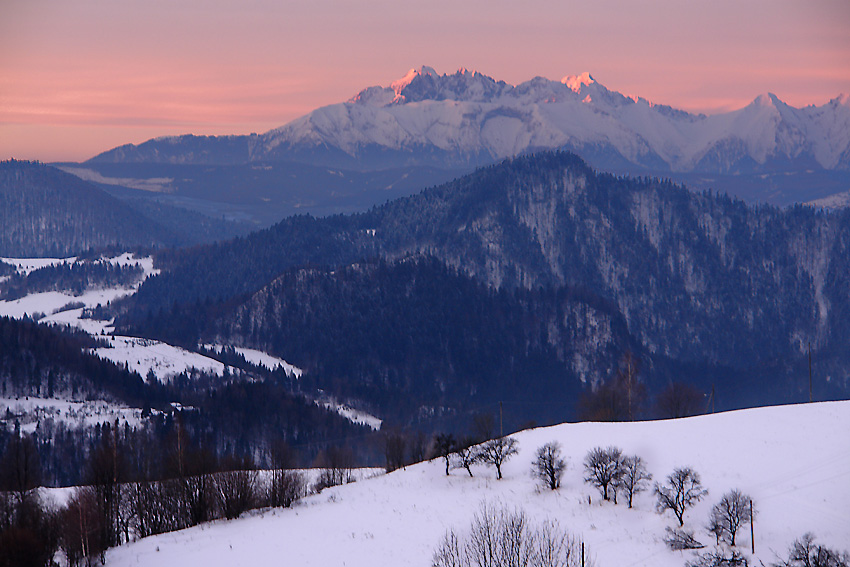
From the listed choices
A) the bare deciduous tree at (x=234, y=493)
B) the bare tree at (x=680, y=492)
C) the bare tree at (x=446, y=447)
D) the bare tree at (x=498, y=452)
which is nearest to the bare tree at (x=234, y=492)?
the bare deciduous tree at (x=234, y=493)

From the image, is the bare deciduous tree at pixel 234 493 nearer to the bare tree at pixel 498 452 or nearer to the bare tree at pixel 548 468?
the bare tree at pixel 498 452

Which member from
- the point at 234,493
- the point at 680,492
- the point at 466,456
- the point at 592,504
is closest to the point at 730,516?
the point at 680,492

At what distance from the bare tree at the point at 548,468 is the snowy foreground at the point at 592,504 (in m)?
1.29

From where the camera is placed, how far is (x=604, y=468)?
99.1 metres

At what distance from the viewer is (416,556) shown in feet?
267

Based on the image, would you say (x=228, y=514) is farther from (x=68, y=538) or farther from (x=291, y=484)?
(x=68, y=538)

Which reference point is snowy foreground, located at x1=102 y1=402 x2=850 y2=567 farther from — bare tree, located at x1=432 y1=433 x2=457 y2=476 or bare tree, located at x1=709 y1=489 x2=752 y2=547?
bare tree, located at x1=432 y1=433 x2=457 y2=476

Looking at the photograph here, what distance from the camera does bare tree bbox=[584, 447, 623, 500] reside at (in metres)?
98.1

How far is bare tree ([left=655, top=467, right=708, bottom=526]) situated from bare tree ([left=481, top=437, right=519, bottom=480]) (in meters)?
23.8

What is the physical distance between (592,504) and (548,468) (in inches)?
344

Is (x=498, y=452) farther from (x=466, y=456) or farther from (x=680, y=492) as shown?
(x=680, y=492)

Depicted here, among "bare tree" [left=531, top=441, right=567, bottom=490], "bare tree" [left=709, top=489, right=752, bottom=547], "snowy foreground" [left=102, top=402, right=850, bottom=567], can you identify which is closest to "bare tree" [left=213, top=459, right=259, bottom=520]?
"snowy foreground" [left=102, top=402, right=850, bottom=567]

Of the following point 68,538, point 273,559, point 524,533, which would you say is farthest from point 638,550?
point 68,538

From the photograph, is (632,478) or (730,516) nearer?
(730,516)
